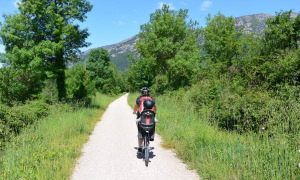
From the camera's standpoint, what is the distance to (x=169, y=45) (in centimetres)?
2230

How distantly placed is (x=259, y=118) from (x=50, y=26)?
1511 cm

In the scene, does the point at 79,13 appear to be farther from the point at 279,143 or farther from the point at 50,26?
the point at 279,143

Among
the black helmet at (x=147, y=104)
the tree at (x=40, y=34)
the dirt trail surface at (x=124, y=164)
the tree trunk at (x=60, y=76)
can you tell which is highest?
the tree at (x=40, y=34)

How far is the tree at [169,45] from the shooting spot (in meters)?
22.1

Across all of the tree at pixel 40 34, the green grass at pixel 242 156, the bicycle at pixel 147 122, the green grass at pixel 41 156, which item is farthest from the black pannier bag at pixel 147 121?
the tree at pixel 40 34

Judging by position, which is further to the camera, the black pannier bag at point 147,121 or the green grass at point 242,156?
the black pannier bag at point 147,121

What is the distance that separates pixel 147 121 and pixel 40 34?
45.6 feet

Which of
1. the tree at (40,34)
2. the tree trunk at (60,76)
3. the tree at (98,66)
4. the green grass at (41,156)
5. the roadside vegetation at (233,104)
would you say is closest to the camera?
the roadside vegetation at (233,104)

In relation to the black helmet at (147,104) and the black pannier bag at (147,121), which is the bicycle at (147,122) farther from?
the black helmet at (147,104)

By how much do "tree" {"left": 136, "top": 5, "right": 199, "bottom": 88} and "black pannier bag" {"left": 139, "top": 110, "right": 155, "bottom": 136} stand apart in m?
17.0

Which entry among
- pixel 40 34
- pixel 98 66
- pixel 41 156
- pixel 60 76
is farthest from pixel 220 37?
pixel 41 156

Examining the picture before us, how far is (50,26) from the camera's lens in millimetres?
14227

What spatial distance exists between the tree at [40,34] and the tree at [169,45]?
9601 millimetres

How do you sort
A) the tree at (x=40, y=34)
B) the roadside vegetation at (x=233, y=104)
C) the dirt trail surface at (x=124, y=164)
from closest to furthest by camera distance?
the roadside vegetation at (x=233, y=104) → the dirt trail surface at (x=124, y=164) → the tree at (x=40, y=34)
